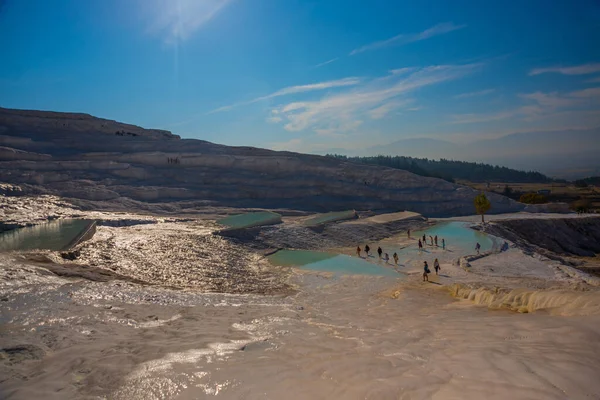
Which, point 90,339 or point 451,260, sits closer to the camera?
point 90,339

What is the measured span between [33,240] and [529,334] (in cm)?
1776

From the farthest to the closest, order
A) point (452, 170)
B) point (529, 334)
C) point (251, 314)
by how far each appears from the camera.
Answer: point (452, 170)
point (251, 314)
point (529, 334)

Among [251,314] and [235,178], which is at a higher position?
[235,178]

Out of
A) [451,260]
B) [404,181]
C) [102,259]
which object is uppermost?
[404,181]

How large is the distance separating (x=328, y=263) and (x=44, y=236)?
12.9m

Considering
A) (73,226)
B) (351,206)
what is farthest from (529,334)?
(351,206)

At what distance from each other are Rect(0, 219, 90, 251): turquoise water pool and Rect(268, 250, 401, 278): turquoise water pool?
29.8ft

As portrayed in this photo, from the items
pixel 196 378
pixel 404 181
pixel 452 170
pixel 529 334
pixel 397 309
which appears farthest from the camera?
pixel 452 170

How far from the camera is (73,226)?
64.6 feet

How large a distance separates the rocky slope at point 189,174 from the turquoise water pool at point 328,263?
44.2 feet

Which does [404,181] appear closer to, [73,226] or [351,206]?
[351,206]

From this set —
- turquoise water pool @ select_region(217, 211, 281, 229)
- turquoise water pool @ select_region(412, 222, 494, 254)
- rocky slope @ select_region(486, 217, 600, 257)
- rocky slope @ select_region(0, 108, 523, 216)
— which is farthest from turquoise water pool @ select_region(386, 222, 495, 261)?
rocky slope @ select_region(0, 108, 523, 216)

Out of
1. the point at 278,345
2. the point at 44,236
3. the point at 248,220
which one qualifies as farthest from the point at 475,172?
the point at 278,345

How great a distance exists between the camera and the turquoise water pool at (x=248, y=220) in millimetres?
24325
